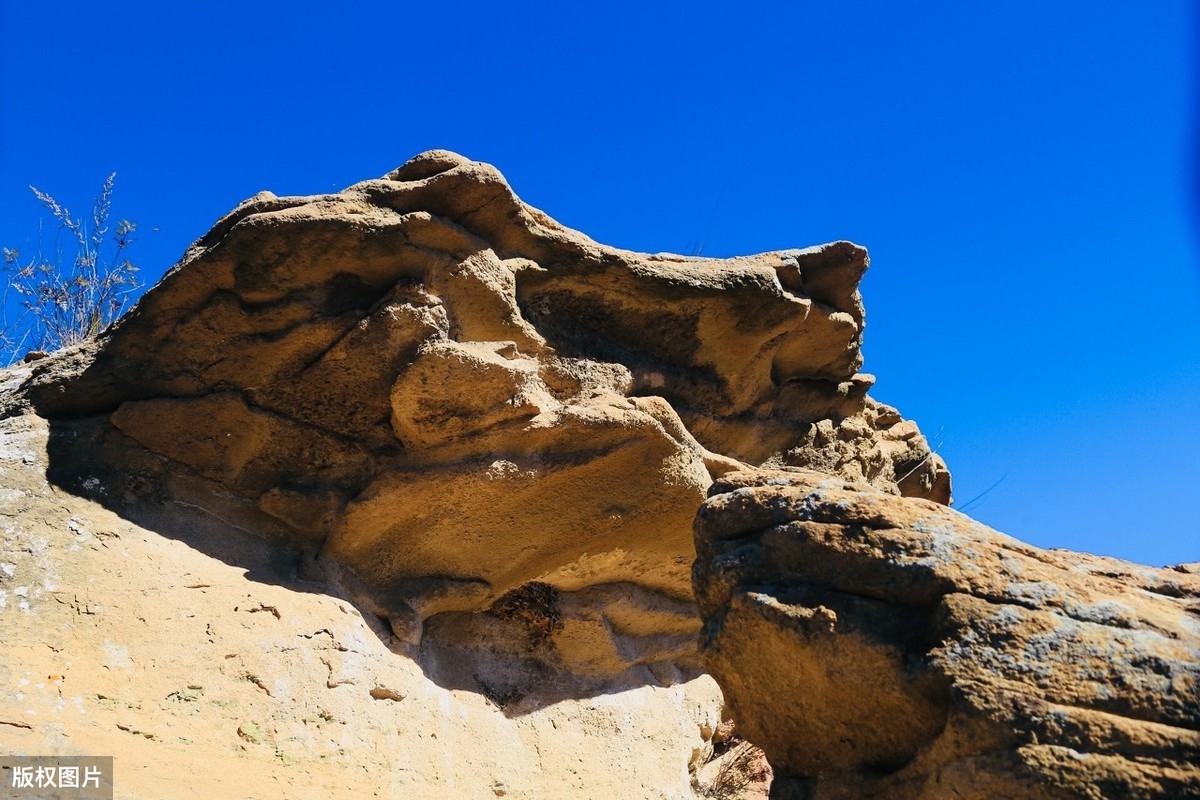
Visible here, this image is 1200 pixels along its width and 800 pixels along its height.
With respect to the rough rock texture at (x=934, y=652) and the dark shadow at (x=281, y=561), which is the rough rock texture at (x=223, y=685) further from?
the rough rock texture at (x=934, y=652)

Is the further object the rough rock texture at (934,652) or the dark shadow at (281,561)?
the dark shadow at (281,561)

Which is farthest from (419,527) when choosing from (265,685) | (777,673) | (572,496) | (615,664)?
(777,673)

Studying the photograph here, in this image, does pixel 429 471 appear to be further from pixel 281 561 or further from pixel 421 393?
pixel 281 561

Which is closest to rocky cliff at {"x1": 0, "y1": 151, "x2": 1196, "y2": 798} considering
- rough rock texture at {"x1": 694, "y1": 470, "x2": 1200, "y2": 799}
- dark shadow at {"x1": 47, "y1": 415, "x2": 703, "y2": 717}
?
dark shadow at {"x1": 47, "y1": 415, "x2": 703, "y2": 717}

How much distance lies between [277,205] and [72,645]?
222 cm

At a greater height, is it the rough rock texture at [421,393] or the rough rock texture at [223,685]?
the rough rock texture at [421,393]

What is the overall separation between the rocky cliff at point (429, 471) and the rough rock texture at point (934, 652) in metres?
0.27

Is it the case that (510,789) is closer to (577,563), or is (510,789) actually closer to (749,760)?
(577,563)

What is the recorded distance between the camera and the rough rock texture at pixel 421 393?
5078 mm

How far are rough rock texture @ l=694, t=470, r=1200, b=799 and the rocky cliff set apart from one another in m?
0.27

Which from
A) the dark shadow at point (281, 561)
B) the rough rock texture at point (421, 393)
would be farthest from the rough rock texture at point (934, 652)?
the dark shadow at point (281, 561)

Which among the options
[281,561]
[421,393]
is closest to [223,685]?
[281,561]

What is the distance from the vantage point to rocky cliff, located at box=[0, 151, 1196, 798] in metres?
4.60

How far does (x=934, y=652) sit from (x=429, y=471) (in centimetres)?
290
